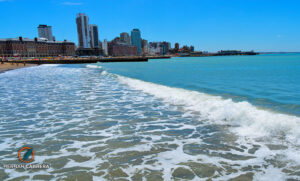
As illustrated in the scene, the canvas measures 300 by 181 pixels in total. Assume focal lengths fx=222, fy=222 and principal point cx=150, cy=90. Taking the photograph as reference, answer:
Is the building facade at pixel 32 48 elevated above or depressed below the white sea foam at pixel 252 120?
above

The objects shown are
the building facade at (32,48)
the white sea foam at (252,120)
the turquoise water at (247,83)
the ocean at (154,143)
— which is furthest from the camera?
the building facade at (32,48)

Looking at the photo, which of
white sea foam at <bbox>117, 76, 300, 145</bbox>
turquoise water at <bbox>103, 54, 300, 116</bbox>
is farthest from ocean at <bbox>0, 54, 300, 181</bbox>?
turquoise water at <bbox>103, 54, 300, 116</bbox>

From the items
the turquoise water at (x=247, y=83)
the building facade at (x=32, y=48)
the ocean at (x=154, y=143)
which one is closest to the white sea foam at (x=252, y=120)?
the ocean at (x=154, y=143)

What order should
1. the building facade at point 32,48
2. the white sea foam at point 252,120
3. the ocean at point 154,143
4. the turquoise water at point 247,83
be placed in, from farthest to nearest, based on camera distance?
the building facade at point 32,48
the turquoise water at point 247,83
the white sea foam at point 252,120
the ocean at point 154,143

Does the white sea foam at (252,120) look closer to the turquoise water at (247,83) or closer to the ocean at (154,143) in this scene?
the ocean at (154,143)

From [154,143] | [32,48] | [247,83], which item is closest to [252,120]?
[154,143]

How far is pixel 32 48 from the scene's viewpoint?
169 meters

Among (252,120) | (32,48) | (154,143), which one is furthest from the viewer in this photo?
(32,48)

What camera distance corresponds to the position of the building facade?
512ft

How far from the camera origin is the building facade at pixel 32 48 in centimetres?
15600

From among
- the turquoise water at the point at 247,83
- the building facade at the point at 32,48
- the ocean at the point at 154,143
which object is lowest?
the turquoise water at the point at 247,83

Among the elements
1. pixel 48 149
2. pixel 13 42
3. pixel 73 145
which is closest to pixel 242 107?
pixel 73 145

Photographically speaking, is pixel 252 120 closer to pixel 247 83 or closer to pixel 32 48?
pixel 247 83

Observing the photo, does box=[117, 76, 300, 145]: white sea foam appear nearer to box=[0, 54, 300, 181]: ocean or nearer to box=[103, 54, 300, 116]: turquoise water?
box=[0, 54, 300, 181]: ocean
